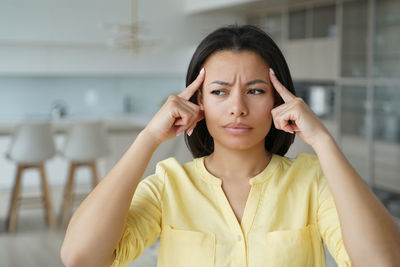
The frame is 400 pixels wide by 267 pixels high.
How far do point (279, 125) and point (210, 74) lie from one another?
22 cm

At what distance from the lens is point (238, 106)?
135 centimetres

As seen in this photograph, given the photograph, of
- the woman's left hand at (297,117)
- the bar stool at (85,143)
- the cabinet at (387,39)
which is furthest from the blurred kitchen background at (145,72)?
the woman's left hand at (297,117)

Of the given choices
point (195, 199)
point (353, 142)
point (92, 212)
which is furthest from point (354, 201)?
point (353, 142)

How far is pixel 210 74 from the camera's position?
4.65ft

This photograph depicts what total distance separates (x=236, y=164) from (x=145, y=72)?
22.3ft

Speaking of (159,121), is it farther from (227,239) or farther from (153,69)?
(153,69)

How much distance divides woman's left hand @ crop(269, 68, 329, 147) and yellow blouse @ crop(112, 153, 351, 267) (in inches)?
5.8

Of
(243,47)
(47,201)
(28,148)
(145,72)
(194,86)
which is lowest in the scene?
(47,201)

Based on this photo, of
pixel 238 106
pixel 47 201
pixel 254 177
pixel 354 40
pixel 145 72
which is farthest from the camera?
pixel 145 72

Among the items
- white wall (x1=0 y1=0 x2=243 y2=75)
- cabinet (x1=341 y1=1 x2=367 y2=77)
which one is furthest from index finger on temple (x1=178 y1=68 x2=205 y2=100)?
white wall (x1=0 y1=0 x2=243 y2=75)

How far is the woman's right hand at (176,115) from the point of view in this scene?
142cm

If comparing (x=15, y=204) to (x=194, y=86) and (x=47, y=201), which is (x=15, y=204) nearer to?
(x=47, y=201)

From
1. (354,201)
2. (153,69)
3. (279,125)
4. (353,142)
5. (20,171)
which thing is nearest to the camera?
(354,201)

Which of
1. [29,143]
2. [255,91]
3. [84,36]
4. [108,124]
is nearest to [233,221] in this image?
[255,91]
